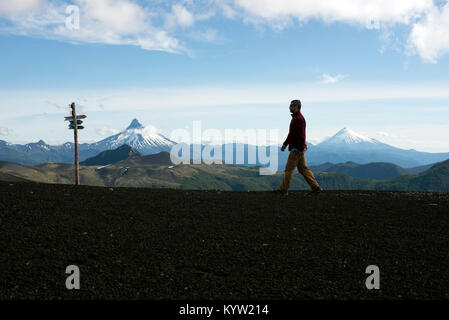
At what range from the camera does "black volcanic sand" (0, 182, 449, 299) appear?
7348mm

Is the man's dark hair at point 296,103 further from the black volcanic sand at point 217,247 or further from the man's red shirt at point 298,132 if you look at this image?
the black volcanic sand at point 217,247

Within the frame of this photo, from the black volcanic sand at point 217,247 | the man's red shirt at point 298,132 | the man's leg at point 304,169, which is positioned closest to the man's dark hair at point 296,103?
the man's red shirt at point 298,132

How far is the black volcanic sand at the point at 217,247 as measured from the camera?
24.1ft

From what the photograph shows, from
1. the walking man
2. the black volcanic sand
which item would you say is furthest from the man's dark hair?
the black volcanic sand

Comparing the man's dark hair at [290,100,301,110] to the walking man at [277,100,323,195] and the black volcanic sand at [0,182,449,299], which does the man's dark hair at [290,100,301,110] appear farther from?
the black volcanic sand at [0,182,449,299]

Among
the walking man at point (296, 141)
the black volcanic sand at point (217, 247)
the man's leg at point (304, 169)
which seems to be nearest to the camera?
the black volcanic sand at point (217, 247)

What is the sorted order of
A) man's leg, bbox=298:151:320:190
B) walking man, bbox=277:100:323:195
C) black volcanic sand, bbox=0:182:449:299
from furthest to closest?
man's leg, bbox=298:151:320:190
walking man, bbox=277:100:323:195
black volcanic sand, bbox=0:182:449:299

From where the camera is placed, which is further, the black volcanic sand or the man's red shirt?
the man's red shirt

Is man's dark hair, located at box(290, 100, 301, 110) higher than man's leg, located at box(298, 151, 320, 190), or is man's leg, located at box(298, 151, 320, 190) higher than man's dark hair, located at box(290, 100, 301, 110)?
man's dark hair, located at box(290, 100, 301, 110)

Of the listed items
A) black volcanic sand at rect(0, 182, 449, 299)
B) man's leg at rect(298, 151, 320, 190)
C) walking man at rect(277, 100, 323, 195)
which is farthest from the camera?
man's leg at rect(298, 151, 320, 190)

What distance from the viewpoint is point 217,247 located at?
31.3 ft

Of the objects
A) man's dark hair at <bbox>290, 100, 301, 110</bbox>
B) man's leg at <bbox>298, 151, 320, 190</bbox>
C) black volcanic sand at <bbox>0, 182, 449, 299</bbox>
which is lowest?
black volcanic sand at <bbox>0, 182, 449, 299</bbox>

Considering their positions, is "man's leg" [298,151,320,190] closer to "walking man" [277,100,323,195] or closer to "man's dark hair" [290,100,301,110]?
"walking man" [277,100,323,195]
